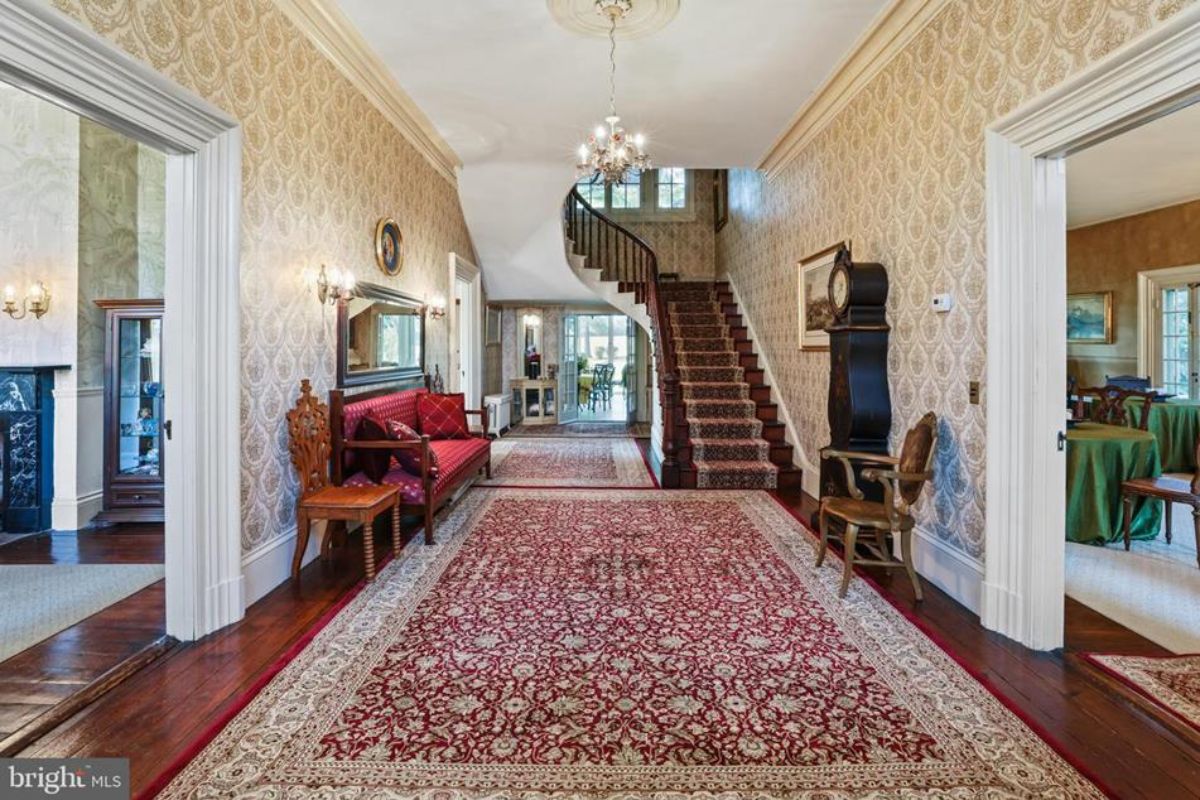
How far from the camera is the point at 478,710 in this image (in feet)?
6.72

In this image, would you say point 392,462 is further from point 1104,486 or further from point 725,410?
point 1104,486

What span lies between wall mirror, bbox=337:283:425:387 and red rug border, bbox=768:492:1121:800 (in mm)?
3572

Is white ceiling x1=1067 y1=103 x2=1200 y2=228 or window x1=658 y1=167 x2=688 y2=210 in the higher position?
window x1=658 y1=167 x2=688 y2=210

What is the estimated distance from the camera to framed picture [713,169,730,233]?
8906mm

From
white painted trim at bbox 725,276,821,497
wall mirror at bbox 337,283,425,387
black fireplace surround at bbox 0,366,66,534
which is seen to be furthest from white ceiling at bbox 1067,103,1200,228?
black fireplace surround at bbox 0,366,66,534

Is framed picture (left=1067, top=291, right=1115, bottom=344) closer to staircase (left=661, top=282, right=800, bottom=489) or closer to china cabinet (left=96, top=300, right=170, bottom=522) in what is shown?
staircase (left=661, top=282, right=800, bottom=489)

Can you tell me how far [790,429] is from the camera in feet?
19.3

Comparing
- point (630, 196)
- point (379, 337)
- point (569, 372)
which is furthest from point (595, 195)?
point (379, 337)

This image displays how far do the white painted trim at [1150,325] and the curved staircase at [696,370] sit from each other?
15.7 ft

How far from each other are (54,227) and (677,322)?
6.14 meters

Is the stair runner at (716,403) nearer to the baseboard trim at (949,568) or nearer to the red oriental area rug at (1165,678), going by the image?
the baseboard trim at (949,568)

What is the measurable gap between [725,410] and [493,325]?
199 inches

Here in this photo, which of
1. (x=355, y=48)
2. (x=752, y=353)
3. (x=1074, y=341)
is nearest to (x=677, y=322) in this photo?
(x=752, y=353)

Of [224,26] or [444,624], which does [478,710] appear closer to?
[444,624]
